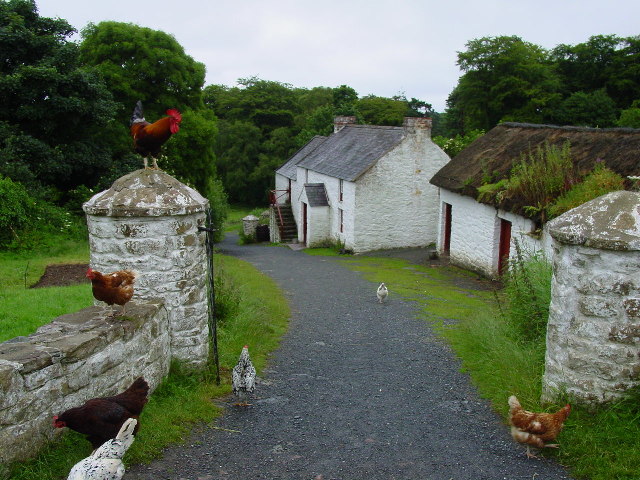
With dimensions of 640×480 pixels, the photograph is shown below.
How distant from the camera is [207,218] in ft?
22.6

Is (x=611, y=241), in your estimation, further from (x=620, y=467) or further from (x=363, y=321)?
(x=363, y=321)

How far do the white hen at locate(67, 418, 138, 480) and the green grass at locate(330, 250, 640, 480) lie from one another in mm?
3879

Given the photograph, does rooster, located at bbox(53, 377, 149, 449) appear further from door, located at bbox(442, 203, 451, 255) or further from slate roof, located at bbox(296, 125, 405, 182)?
slate roof, located at bbox(296, 125, 405, 182)

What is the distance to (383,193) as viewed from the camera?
2556cm

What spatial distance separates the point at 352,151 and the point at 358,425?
78.3 ft

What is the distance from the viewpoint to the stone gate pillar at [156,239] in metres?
6.05

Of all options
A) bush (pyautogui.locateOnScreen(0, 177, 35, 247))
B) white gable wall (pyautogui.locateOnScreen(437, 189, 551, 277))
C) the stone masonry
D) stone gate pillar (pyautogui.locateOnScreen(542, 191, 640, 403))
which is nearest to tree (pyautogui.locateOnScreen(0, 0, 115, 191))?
bush (pyautogui.locateOnScreen(0, 177, 35, 247))

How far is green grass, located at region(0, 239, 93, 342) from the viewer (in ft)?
26.7

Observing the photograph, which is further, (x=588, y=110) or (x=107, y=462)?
(x=588, y=110)

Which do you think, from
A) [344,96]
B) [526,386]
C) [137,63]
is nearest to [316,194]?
[137,63]

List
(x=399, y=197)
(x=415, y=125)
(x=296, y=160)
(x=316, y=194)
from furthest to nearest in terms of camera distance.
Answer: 1. (x=296, y=160)
2. (x=316, y=194)
3. (x=399, y=197)
4. (x=415, y=125)

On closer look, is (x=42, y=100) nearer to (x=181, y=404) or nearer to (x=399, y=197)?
(x=399, y=197)

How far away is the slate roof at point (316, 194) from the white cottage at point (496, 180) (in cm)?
821

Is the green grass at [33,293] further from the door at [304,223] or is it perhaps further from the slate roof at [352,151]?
the door at [304,223]
